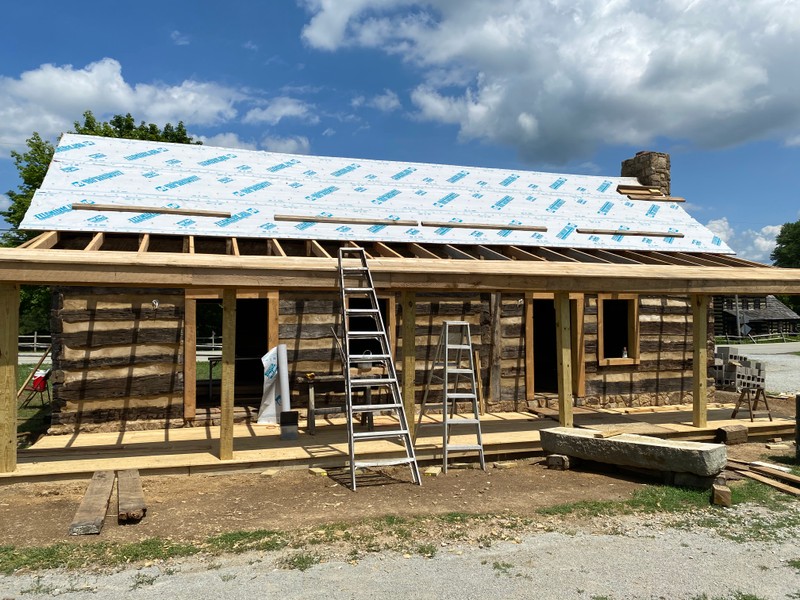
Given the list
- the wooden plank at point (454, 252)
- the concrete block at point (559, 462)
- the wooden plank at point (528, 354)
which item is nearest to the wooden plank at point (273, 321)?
the wooden plank at point (454, 252)

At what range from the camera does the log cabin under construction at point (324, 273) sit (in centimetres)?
708

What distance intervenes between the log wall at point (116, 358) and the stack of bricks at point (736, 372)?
943 cm

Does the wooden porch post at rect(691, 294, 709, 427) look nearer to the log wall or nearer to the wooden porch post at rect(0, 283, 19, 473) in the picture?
the log wall

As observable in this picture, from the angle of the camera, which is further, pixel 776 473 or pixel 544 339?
pixel 544 339

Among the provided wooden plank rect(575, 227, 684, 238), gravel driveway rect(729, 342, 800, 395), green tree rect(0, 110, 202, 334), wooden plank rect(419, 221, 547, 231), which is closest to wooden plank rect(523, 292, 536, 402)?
wooden plank rect(419, 221, 547, 231)

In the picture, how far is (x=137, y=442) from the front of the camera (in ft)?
26.7

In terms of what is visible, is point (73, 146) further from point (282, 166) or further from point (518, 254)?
point (518, 254)

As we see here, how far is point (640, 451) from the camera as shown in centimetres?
680

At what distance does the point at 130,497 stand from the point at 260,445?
2334 mm

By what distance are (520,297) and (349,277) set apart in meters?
4.81

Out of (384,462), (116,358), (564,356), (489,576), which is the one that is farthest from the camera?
(116,358)

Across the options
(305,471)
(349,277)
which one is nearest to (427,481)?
(305,471)

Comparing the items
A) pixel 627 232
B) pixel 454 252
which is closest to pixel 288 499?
pixel 454 252

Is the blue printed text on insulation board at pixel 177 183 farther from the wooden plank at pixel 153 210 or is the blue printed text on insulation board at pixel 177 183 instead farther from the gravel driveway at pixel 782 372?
the gravel driveway at pixel 782 372
